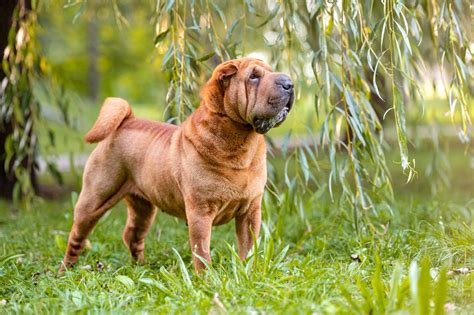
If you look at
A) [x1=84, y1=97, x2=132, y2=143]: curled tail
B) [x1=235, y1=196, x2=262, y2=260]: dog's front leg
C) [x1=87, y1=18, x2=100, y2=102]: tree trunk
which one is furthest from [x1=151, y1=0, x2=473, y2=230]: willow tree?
[x1=87, y1=18, x2=100, y2=102]: tree trunk

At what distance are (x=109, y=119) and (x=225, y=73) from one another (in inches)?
44.2

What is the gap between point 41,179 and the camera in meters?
11.2

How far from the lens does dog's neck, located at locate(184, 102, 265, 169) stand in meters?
4.16

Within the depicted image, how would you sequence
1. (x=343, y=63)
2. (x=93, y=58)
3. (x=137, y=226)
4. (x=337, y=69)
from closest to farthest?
(x=343, y=63) → (x=337, y=69) → (x=137, y=226) → (x=93, y=58)

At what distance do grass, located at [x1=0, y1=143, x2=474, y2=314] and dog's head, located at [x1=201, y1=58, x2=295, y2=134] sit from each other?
697mm

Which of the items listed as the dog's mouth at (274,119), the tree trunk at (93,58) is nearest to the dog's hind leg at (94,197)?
the dog's mouth at (274,119)

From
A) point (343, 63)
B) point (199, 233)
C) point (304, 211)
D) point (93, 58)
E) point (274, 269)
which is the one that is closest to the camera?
point (274, 269)

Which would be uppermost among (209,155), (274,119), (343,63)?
(343,63)

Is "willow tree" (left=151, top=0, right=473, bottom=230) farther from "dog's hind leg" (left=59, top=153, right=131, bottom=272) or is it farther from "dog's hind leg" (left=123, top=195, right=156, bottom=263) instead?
"dog's hind leg" (left=123, top=195, right=156, bottom=263)

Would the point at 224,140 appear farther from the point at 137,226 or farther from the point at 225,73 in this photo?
the point at 137,226

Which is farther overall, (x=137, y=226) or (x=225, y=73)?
(x=137, y=226)

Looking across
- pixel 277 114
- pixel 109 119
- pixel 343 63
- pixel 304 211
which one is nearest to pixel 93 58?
pixel 304 211

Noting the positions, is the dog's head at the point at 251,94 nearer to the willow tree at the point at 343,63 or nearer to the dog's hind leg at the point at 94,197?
the willow tree at the point at 343,63

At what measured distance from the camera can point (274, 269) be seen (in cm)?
389
